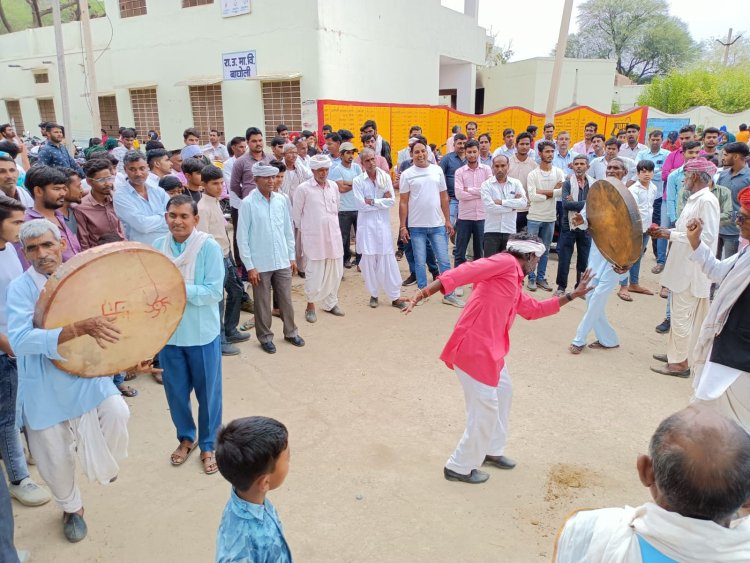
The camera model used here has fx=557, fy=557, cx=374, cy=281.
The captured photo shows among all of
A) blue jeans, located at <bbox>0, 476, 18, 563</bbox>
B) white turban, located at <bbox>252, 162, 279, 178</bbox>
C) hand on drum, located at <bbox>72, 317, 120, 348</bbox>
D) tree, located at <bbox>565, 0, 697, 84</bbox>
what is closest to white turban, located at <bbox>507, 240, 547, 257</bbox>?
hand on drum, located at <bbox>72, 317, 120, 348</bbox>

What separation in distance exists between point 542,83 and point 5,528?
23.3m

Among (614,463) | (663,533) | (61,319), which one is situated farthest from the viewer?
(614,463)

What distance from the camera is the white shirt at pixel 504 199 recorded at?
6.89 metres

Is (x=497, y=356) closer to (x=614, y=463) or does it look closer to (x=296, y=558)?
(x=614, y=463)

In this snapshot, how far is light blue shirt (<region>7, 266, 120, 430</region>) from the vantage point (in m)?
2.66

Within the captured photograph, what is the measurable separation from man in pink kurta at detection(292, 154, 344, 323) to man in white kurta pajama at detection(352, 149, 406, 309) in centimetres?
42

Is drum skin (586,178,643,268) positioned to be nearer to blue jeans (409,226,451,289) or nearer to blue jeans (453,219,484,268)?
blue jeans (409,226,451,289)

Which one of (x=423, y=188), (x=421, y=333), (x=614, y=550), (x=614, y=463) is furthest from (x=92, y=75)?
(x=614, y=550)

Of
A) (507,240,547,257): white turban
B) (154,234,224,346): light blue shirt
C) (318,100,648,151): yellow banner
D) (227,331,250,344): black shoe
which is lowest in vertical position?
(227,331,250,344): black shoe

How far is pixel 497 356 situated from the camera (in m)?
3.31

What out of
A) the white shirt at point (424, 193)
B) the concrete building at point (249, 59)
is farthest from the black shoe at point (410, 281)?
the concrete building at point (249, 59)

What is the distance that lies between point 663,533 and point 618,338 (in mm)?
5093

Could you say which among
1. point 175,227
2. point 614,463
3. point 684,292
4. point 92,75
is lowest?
point 614,463

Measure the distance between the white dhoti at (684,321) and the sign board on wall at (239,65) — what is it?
1355 cm
